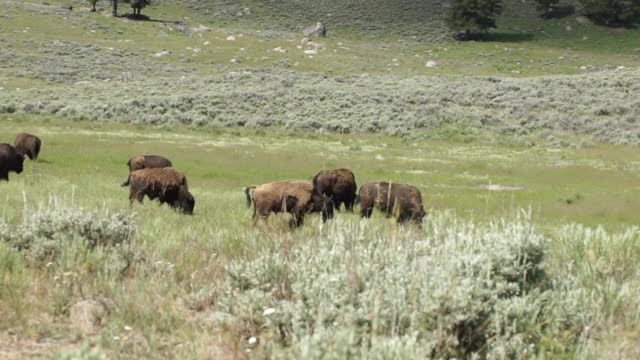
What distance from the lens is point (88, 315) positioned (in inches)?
223

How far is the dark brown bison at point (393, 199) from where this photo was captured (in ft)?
53.7

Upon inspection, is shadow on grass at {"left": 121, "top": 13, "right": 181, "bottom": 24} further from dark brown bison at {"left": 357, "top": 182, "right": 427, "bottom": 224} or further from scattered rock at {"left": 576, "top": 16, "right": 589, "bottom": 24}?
dark brown bison at {"left": 357, "top": 182, "right": 427, "bottom": 224}

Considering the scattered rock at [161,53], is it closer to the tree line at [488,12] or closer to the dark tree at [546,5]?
the tree line at [488,12]

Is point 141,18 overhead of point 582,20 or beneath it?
beneath

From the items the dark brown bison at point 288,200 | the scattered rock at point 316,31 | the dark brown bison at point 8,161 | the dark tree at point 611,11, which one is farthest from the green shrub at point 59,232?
the dark tree at point 611,11

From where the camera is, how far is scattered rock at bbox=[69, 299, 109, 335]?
552 cm

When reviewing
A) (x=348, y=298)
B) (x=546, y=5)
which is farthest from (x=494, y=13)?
(x=348, y=298)

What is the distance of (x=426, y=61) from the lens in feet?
270

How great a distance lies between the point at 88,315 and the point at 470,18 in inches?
3863

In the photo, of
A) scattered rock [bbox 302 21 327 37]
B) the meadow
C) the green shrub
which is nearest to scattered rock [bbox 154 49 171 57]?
the meadow

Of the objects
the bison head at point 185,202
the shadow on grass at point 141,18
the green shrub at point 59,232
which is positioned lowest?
the bison head at point 185,202

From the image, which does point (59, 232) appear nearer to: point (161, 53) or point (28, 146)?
point (28, 146)

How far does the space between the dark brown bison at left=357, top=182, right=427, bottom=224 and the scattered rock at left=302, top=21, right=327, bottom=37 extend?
264ft

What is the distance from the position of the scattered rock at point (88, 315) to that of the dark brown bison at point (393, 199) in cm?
1059
